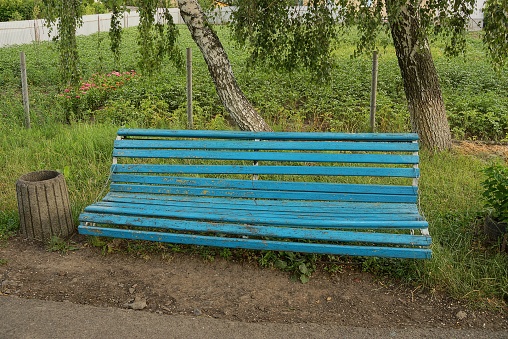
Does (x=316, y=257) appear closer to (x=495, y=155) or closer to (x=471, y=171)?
(x=471, y=171)

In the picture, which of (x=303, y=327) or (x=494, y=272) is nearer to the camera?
(x=303, y=327)

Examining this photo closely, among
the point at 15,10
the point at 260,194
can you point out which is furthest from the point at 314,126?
the point at 15,10

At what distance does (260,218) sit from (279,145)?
30.9 inches

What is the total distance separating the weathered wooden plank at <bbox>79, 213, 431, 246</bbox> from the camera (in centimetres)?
383

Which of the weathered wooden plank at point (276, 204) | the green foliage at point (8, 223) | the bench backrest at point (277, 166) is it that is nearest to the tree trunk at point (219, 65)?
the bench backrest at point (277, 166)

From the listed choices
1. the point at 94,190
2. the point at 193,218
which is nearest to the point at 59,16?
the point at 94,190

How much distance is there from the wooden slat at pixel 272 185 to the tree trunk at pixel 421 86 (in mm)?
2561

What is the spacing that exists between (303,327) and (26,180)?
8.96 feet

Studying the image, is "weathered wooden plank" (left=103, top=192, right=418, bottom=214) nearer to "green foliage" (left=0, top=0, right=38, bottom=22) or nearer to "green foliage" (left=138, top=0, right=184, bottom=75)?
"green foliage" (left=138, top=0, right=184, bottom=75)

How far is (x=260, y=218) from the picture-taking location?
4.11 meters

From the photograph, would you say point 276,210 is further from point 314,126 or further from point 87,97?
point 87,97

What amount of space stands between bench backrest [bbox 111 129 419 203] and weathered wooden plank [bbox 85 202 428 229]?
1.14ft

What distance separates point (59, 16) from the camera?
566 cm

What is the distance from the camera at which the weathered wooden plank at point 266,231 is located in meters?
3.83
